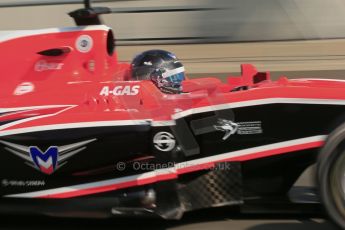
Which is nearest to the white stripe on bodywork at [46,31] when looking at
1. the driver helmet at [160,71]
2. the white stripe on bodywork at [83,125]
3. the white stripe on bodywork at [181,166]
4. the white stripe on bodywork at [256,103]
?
the driver helmet at [160,71]

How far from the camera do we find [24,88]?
3881 mm

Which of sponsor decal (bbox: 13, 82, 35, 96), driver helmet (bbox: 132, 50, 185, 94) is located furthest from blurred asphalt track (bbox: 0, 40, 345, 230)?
sponsor decal (bbox: 13, 82, 35, 96)

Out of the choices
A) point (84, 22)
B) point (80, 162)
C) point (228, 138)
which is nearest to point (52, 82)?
point (84, 22)

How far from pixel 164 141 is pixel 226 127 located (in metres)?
0.39

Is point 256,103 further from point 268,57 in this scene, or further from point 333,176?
point 268,57

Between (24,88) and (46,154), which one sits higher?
(24,88)

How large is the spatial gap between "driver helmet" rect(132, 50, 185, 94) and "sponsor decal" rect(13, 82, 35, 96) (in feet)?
2.43

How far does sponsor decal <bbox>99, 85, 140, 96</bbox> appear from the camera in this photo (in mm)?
3621

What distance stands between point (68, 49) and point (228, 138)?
1.41 meters

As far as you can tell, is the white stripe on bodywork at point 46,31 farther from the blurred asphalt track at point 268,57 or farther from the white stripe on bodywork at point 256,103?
the blurred asphalt track at point 268,57

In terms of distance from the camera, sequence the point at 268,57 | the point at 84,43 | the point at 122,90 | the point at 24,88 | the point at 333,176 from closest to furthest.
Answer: the point at 333,176 → the point at 122,90 → the point at 24,88 → the point at 84,43 → the point at 268,57

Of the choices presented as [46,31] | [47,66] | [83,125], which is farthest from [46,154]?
[46,31]

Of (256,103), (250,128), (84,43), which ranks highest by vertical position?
(84,43)

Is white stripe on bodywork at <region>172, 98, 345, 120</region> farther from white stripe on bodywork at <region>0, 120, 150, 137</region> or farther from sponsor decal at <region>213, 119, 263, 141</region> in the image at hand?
white stripe on bodywork at <region>0, 120, 150, 137</region>
